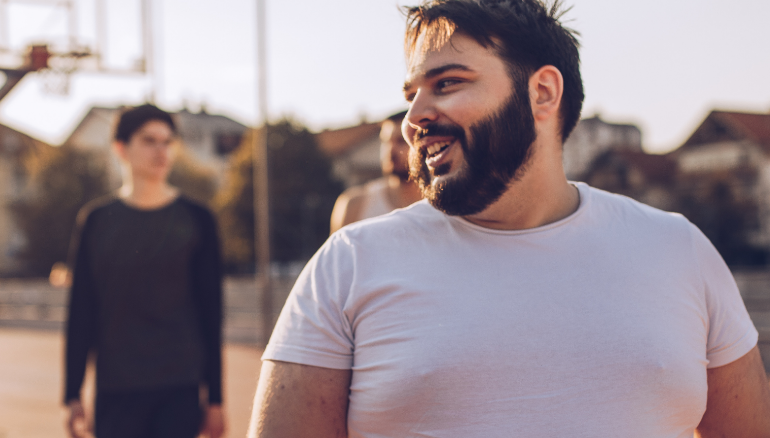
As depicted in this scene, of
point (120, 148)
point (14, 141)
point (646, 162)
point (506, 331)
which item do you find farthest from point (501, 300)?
point (14, 141)

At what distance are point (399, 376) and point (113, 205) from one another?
226 cm

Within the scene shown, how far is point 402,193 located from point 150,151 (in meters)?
1.12

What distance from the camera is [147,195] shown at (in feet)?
11.2

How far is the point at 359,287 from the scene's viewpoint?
5.16 ft

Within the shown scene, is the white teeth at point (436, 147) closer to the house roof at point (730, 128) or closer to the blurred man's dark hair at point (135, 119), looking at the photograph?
the blurred man's dark hair at point (135, 119)

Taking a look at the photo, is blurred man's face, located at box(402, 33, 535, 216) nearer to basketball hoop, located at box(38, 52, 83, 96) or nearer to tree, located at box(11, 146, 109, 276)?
basketball hoop, located at box(38, 52, 83, 96)

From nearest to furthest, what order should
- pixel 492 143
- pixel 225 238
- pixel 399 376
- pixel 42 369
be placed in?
1. pixel 399 376
2. pixel 492 143
3. pixel 42 369
4. pixel 225 238

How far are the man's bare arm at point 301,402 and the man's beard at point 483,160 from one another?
0.43 m

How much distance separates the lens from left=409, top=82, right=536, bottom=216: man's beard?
5.44ft

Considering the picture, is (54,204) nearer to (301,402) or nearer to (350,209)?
(350,209)

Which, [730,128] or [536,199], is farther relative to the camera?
[730,128]

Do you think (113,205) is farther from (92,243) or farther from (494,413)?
(494,413)

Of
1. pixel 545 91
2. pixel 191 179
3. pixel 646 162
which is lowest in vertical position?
pixel 191 179

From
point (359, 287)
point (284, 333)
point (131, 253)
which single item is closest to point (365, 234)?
point (359, 287)
